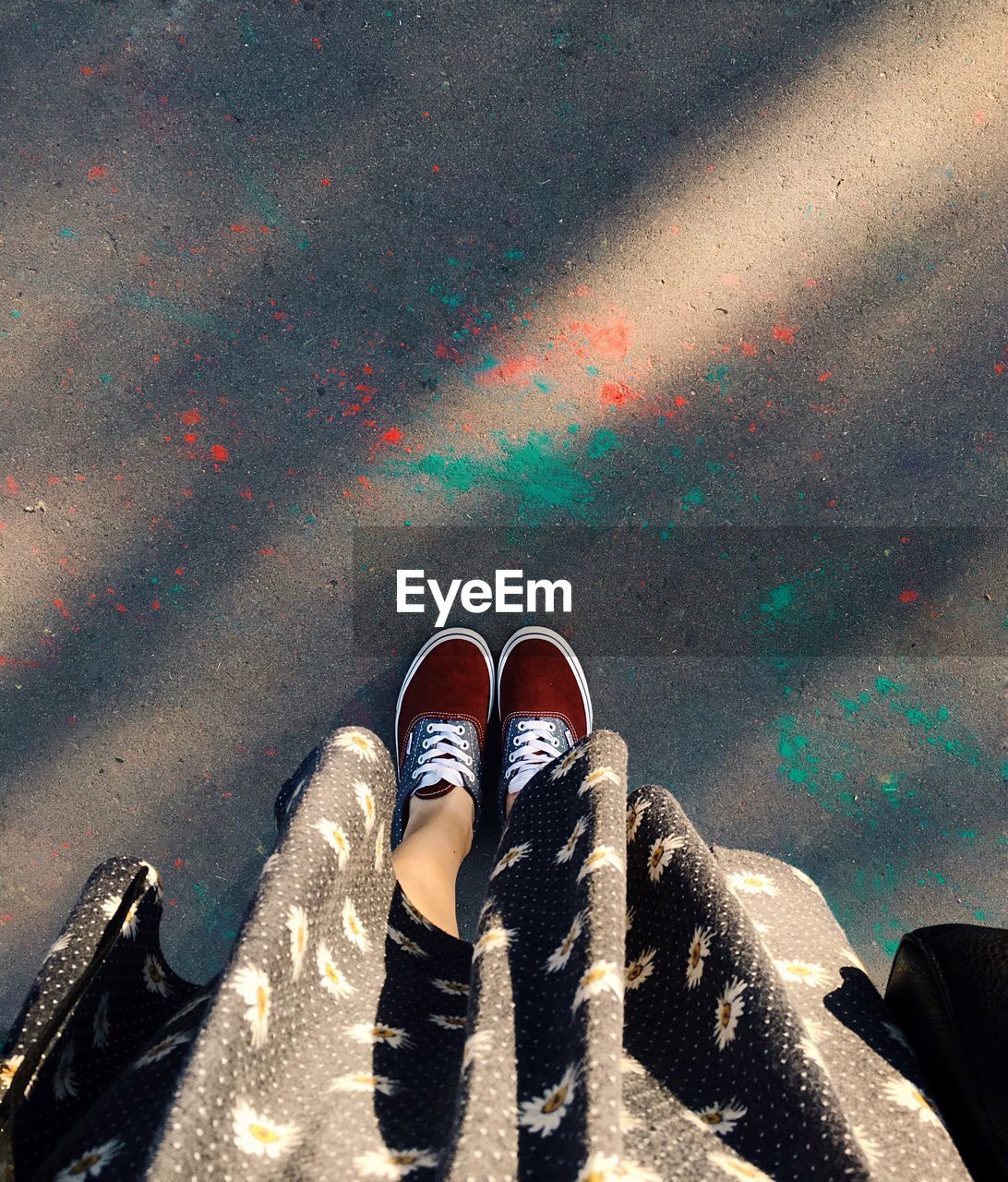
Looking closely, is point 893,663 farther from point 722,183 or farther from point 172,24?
point 172,24

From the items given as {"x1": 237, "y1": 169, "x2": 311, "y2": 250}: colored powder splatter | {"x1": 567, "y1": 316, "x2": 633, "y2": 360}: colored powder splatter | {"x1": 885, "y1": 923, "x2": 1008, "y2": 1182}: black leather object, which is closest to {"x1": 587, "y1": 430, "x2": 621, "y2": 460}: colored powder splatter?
{"x1": 567, "y1": 316, "x2": 633, "y2": 360}: colored powder splatter

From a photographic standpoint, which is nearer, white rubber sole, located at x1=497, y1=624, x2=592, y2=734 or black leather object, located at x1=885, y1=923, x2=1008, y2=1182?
black leather object, located at x1=885, y1=923, x2=1008, y2=1182

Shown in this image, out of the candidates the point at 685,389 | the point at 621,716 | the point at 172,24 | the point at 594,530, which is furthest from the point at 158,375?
the point at 621,716

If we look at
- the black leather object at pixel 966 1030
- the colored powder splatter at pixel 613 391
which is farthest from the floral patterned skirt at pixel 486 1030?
the colored powder splatter at pixel 613 391

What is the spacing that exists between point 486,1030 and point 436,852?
0.93m

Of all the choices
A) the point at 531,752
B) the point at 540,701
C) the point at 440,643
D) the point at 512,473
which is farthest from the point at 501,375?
the point at 531,752

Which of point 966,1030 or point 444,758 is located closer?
point 966,1030

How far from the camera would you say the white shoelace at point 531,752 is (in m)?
2.05

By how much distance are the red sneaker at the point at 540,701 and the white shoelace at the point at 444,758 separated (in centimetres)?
11

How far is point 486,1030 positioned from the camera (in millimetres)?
Result: 909

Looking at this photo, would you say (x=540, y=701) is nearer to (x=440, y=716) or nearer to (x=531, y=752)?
(x=531, y=752)

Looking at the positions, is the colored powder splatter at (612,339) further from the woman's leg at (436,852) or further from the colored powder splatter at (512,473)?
the woman's leg at (436,852)

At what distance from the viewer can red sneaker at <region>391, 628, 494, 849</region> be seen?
6.70ft

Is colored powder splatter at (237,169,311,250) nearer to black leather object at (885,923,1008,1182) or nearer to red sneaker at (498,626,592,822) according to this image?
red sneaker at (498,626,592,822)
